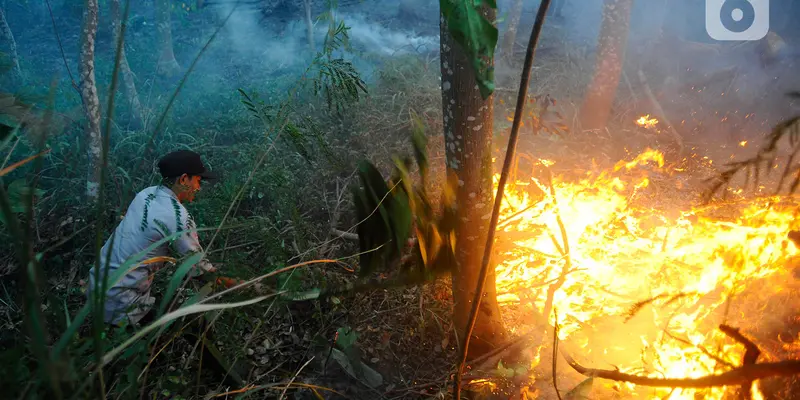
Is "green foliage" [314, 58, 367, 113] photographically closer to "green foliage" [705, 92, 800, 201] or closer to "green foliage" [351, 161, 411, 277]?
"green foliage" [351, 161, 411, 277]

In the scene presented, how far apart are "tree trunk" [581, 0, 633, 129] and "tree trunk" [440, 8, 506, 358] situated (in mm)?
5341

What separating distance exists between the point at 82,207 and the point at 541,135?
657 centimetres

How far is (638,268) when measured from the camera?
419 cm

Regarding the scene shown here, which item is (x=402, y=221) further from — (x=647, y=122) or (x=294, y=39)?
(x=294, y=39)

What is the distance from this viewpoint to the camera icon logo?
855 centimetres

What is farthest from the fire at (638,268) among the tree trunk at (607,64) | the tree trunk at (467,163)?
the tree trunk at (607,64)

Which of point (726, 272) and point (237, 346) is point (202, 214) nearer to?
point (237, 346)

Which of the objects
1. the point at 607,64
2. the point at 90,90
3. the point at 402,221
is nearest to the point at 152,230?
the point at 402,221

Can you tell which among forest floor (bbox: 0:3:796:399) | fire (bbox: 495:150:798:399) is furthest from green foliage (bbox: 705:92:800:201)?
forest floor (bbox: 0:3:796:399)

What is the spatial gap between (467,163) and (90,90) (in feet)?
16.1

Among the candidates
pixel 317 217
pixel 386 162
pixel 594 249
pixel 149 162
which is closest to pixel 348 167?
pixel 386 162

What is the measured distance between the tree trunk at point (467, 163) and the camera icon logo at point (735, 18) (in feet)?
29.3

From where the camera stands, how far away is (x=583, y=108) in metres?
7.45

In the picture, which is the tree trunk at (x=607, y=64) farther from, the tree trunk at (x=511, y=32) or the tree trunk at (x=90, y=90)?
the tree trunk at (x=90, y=90)
